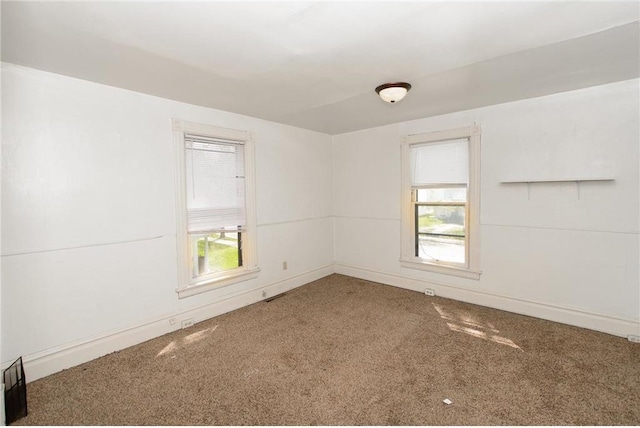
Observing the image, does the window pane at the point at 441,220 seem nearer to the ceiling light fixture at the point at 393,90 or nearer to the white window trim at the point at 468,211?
the white window trim at the point at 468,211

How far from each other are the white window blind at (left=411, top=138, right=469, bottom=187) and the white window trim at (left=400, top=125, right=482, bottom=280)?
70 millimetres

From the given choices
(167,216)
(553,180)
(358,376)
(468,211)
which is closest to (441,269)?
(468,211)

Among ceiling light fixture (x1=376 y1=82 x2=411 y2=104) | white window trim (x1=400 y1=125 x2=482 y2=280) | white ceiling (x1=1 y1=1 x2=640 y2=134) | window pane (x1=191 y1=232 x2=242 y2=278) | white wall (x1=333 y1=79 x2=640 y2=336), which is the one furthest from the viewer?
white window trim (x1=400 y1=125 x2=482 y2=280)

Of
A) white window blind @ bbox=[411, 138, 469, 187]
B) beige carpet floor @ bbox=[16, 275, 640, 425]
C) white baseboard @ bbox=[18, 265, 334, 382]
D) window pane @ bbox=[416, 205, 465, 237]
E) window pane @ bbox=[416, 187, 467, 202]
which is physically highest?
white window blind @ bbox=[411, 138, 469, 187]

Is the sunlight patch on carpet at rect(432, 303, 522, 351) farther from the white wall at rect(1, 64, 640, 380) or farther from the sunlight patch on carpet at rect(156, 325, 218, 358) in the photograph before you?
the sunlight patch on carpet at rect(156, 325, 218, 358)

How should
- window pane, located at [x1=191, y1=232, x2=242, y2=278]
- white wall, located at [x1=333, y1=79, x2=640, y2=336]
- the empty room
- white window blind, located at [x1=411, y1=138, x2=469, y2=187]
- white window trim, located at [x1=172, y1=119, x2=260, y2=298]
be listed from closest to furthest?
the empty room → white wall, located at [x1=333, y1=79, x2=640, y2=336] → white window trim, located at [x1=172, y1=119, x2=260, y2=298] → window pane, located at [x1=191, y1=232, x2=242, y2=278] → white window blind, located at [x1=411, y1=138, x2=469, y2=187]

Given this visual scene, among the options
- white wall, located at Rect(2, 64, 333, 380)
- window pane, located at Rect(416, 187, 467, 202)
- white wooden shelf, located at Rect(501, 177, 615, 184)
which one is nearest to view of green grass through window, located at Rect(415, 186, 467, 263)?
window pane, located at Rect(416, 187, 467, 202)

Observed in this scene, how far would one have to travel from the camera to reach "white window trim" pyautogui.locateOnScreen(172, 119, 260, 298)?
10.3 feet

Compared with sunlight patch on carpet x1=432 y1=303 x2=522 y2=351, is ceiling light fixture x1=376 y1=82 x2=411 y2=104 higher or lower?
higher

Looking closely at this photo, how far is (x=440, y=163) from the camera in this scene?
3.99 m

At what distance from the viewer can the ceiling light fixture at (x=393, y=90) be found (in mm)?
2668

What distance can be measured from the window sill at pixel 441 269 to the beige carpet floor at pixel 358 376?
1.79 ft

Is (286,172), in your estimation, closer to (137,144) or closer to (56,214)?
(137,144)

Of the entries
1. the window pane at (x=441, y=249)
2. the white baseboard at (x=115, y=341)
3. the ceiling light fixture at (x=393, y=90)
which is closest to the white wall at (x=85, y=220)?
the white baseboard at (x=115, y=341)
